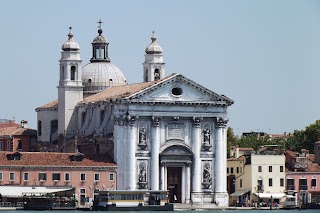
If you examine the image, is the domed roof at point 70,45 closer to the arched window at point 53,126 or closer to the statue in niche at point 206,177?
the arched window at point 53,126

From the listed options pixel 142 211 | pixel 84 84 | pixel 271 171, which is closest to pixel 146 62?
pixel 84 84

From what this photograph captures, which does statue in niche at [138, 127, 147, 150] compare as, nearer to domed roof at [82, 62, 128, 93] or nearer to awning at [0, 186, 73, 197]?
awning at [0, 186, 73, 197]

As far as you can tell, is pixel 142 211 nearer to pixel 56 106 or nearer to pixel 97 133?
pixel 97 133

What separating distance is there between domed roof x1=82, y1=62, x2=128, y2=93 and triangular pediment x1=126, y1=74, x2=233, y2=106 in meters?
14.9

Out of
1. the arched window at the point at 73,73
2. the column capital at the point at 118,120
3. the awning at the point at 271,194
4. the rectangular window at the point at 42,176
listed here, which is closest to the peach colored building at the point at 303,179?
the awning at the point at 271,194

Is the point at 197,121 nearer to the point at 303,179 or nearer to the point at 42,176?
the point at 303,179

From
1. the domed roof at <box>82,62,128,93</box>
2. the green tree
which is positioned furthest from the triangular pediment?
the green tree

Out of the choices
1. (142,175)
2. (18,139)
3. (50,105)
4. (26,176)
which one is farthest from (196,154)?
(18,139)

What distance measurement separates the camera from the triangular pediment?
122m

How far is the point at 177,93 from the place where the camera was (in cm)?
12331

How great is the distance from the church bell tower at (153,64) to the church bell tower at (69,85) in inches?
244

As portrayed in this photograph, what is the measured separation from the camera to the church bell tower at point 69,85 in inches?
5187

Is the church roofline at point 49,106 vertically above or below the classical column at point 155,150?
above

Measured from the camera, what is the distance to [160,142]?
402 feet
